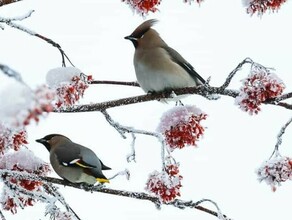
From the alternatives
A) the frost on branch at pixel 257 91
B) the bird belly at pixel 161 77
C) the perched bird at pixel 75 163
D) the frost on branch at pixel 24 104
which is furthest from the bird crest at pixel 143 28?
the frost on branch at pixel 24 104

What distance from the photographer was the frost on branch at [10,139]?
2990 millimetres

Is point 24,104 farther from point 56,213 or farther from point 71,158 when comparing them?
point 71,158

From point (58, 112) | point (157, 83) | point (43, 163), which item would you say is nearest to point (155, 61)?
point (157, 83)

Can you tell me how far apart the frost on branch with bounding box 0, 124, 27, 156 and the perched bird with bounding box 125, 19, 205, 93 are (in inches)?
47.8

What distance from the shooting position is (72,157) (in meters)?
5.29

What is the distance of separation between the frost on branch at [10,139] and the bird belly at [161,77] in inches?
47.8

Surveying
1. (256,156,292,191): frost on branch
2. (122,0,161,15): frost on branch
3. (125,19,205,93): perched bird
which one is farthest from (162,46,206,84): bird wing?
(256,156,292,191): frost on branch

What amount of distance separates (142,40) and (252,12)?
1897 mm

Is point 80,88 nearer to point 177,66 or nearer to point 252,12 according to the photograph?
point 252,12

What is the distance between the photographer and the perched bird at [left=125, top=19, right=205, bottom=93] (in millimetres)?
4301

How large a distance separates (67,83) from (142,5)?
1.78ft

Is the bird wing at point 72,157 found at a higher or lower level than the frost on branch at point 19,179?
higher

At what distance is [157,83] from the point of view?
13.9 ft

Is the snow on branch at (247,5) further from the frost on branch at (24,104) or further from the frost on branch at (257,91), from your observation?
the frost on branch at (24,104)
